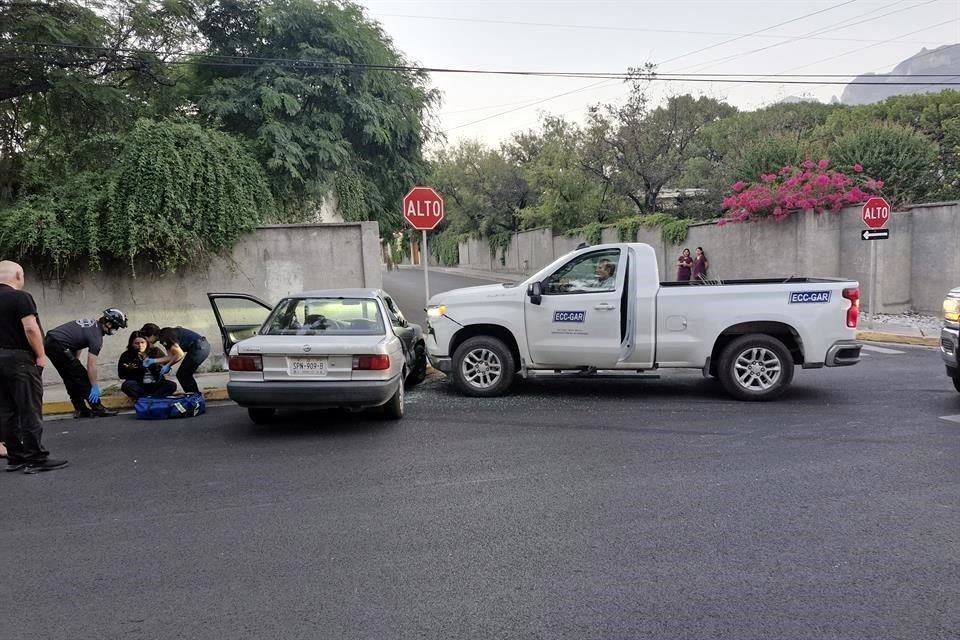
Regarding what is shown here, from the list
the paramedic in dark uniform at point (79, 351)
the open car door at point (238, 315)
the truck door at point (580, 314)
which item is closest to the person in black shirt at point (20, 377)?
the paramedic in dark uniform at point (79, 351)

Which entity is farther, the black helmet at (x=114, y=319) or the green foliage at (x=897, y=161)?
the green foliage at (x=897, y=161)

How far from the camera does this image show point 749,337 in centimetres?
768

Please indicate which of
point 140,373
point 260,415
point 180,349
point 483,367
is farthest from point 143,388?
point 483,367

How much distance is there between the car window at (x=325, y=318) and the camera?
275 inches

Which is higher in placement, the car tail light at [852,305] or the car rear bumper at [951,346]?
the car tail light at [852,305]

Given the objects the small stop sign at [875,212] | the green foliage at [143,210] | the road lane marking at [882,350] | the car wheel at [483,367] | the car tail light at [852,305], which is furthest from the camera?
the small stop sign at [875,212]

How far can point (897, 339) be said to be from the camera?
12.3 metres

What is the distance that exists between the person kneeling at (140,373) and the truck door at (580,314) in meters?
4.73

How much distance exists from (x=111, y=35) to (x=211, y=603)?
43.1ft

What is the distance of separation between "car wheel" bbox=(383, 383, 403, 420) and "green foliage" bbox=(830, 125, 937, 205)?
17.4 metres

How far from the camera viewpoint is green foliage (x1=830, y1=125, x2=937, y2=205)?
61.2 feet

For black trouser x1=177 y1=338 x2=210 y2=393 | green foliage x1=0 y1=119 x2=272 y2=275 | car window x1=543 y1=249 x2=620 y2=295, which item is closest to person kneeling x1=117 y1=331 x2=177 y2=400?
black trouser x1=177 y1=338 x2=210 y2=393

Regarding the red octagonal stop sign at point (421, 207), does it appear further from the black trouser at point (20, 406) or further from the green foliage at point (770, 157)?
the green foliage at point (770, 157)

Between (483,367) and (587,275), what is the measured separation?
1789 millimetres
